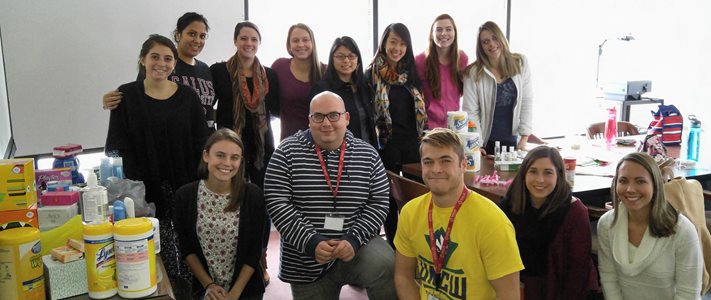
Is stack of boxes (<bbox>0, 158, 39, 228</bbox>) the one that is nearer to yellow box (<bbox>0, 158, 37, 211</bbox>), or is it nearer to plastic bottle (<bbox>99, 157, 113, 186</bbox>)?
yellow box (<bbox>0, 158, 37, 211</bbox>)

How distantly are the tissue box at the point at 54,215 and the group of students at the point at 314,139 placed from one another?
0.53 metres

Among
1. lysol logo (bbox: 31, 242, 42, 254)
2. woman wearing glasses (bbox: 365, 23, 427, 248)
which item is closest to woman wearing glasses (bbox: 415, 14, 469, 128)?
woman wearing glasses (bbox: 365, 23, 427, 248)

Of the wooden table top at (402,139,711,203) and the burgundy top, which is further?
the wooden table top at (402,139,711,203)

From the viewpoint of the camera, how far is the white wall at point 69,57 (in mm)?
3469

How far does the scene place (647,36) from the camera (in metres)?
6.06

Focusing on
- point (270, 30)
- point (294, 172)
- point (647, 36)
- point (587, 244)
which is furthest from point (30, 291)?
point (647, 36)

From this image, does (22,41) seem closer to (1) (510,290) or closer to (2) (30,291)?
(2) (30,291)

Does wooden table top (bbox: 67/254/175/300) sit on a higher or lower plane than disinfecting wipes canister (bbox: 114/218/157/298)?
lower

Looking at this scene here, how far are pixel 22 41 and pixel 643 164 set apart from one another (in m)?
3.42

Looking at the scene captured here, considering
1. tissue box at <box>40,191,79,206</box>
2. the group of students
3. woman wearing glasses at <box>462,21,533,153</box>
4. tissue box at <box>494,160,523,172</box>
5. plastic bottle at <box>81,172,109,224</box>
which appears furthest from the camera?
woman wearing glasses at <box>462,21,533,153</box>

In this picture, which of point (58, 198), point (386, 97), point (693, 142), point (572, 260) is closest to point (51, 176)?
point (58, 198)

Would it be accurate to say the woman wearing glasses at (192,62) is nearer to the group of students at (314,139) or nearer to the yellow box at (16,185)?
the group of students at (314,139)

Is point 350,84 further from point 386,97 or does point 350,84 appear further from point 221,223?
point 221,223

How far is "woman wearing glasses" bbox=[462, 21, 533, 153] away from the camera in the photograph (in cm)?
337
